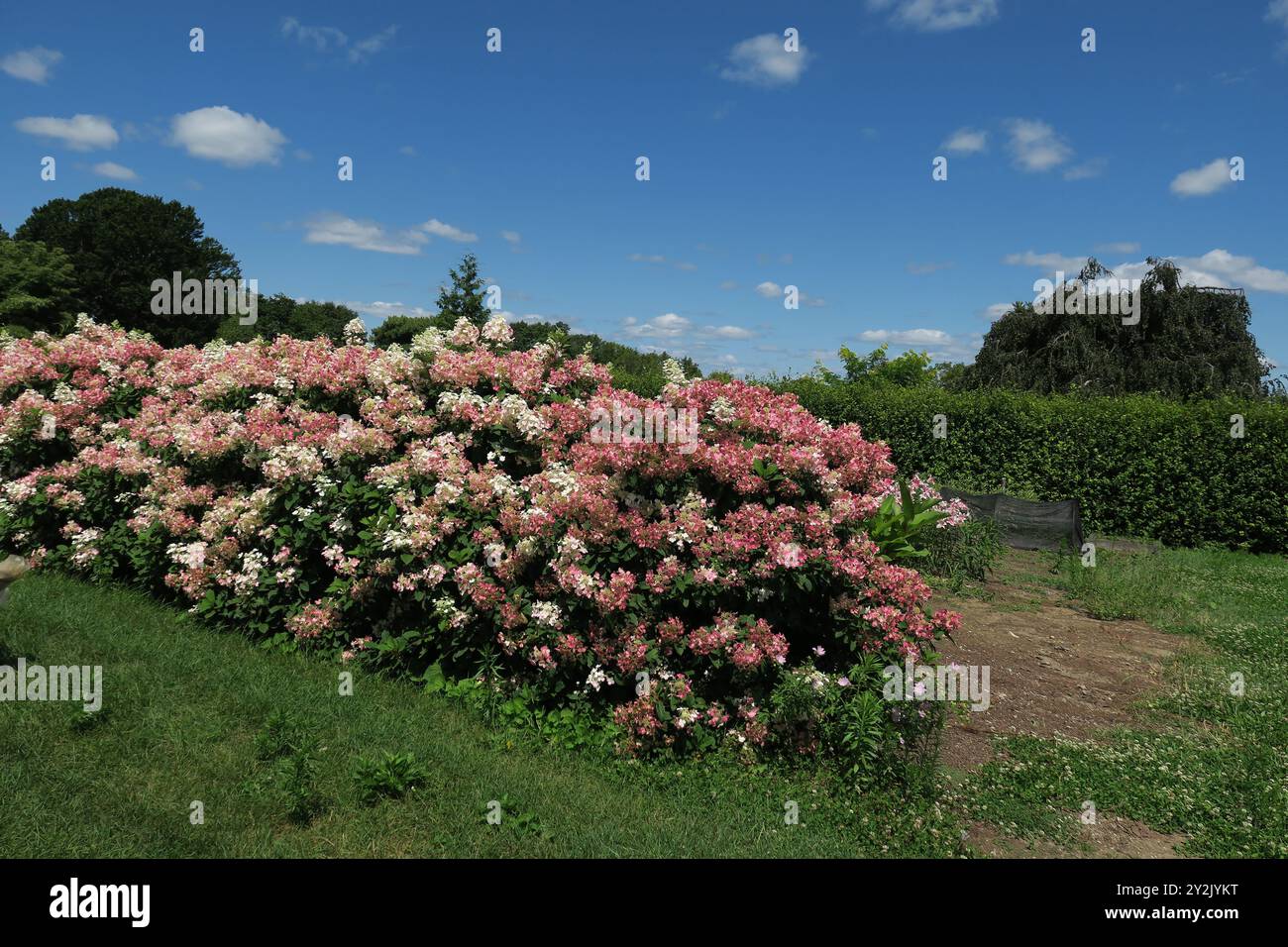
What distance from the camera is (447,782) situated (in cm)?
410

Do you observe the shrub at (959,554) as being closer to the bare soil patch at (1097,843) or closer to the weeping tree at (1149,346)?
the bare soil patch at (1097,843)

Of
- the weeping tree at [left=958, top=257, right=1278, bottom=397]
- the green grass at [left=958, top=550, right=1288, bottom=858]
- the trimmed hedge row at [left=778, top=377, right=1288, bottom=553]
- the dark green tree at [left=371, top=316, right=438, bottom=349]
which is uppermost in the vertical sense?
the dark green tree at [left=371, top=316, right=438, bottom=349]

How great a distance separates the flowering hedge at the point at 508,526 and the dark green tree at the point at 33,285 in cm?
4218

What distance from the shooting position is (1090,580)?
33.1 feet

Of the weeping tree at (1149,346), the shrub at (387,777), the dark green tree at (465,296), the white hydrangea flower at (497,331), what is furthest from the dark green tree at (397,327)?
the shrub at (387,777)

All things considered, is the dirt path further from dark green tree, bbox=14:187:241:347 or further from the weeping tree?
dark green tree, bbox=14:187:241:347

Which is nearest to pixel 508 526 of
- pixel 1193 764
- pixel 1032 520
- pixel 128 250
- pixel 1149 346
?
pixel 1193 764

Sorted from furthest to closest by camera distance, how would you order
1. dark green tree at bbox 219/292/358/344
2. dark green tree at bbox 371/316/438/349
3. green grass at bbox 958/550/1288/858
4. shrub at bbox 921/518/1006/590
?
dark green tree at bbox 219/292/358/344 < dark green tree at bbox 371/316/438/349 < shrub at bbox 921/518/1006/590 < green grass at bbox 958/550/1288/858

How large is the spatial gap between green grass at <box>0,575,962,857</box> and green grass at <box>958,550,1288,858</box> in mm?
841

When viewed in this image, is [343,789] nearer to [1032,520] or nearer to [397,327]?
[1032,520]

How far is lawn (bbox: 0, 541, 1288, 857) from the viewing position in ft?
12.0

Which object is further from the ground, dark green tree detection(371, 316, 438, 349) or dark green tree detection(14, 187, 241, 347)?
dark green tree detection(14, 187, 241, 347)

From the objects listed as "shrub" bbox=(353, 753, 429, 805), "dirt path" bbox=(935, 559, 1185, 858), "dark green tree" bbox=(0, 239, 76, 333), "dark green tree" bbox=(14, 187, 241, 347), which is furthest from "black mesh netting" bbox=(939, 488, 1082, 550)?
"dark green tree" bbox=(14, 187, 241, 347)

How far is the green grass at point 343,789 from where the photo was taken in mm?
3582
